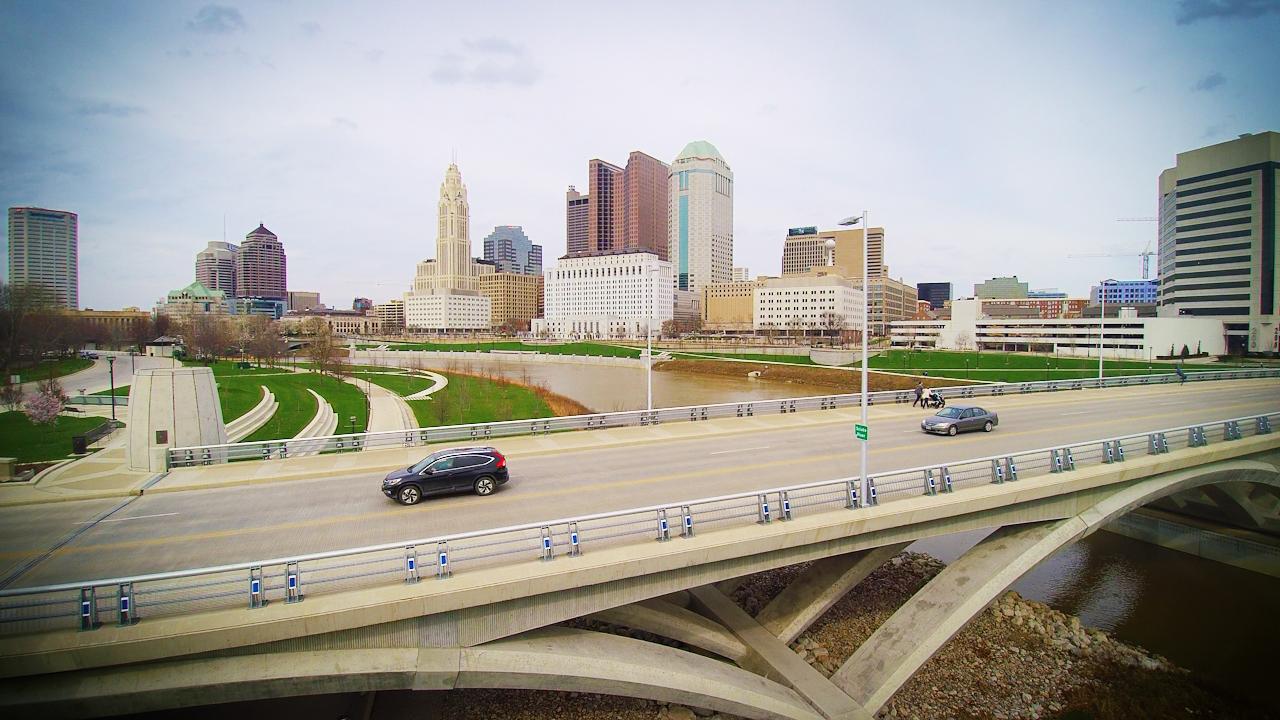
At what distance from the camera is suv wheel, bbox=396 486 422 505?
1582 centimetres

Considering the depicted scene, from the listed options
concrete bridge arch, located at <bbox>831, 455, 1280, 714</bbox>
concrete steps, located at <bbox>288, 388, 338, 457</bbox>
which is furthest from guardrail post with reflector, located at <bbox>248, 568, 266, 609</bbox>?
concrete bridge arch, located at <bbox>831, 455, 1280, 714</bbox>

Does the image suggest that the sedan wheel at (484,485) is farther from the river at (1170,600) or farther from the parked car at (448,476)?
the river at (1170,600)

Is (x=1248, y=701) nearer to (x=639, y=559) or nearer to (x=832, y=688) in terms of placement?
(x=832, y=688)

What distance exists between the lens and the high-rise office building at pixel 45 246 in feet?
41.4

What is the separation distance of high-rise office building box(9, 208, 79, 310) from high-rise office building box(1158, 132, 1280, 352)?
117m

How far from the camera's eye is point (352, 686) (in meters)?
10.1

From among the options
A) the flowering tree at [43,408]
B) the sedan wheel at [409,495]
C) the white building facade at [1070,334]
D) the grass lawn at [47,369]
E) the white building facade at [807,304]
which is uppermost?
the white building facade at [807,304]

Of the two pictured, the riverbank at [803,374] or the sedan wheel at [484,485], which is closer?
the sedan wheel at [484,485]

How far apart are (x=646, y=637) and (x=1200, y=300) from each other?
119 meters

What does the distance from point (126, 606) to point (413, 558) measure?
171 inches

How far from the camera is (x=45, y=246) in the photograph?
1416 cm

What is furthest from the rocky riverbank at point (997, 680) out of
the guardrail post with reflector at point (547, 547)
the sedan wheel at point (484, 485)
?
the guardrail post with reflector at point (547, 547)

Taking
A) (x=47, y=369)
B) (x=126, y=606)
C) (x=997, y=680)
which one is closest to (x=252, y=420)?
(x=47, y=369)

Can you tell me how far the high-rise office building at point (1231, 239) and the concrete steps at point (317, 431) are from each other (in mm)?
111961
